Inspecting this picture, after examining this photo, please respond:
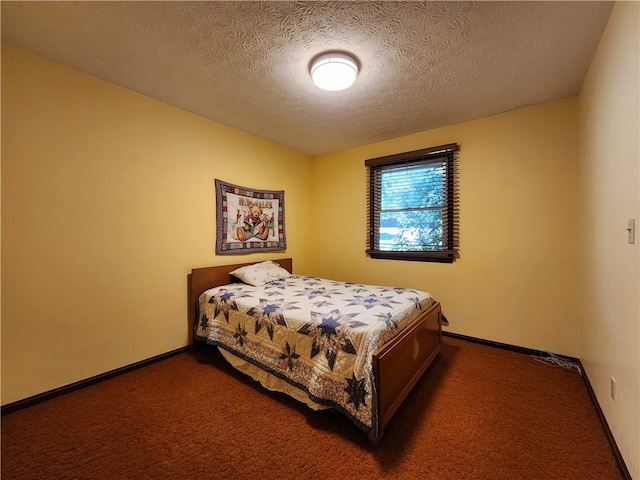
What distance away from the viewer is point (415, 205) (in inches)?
127

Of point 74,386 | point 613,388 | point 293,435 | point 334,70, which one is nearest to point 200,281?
point 74,386

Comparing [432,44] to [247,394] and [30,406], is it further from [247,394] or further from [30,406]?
[30,406]

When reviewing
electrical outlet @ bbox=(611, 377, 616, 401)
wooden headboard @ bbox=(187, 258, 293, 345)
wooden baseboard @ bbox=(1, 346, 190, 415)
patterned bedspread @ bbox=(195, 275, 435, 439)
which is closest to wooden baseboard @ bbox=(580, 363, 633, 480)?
electrical outlet @ bbox=(611, 377, 616, 401)

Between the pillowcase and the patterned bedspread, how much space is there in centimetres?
13

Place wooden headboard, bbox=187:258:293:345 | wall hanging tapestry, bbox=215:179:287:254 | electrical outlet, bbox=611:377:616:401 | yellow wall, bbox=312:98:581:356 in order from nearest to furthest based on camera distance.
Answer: electrical outlet, bbox=611:377:616:401, yellow wall, bbox=312:98:581:356, wooden headboard, bbox=187:258:293:345, wall hanging tapestry, bbox=215:179:287:254

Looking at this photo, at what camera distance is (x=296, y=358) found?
1803 millimetres

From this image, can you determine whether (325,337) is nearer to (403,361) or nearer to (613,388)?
(403,361)

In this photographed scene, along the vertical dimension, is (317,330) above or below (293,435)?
above

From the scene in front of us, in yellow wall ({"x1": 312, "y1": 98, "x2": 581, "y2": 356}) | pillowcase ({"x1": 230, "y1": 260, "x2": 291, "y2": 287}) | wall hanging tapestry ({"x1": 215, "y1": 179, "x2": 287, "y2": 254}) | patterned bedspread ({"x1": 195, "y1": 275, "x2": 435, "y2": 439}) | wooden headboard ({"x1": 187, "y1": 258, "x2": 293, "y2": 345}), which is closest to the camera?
patterned bedspread ({"x1": 195, "y1": 275, "x2": 435, "y2": 439})

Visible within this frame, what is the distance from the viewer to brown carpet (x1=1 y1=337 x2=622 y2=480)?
132cm

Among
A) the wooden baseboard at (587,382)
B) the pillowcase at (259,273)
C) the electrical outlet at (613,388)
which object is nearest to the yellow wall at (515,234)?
the wooden baseboard at (587,382)

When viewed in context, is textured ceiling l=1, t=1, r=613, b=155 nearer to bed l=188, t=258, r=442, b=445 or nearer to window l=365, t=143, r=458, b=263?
window l=365, t=143, r=458, b=263

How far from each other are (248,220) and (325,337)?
199cm

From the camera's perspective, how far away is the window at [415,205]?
296cm
